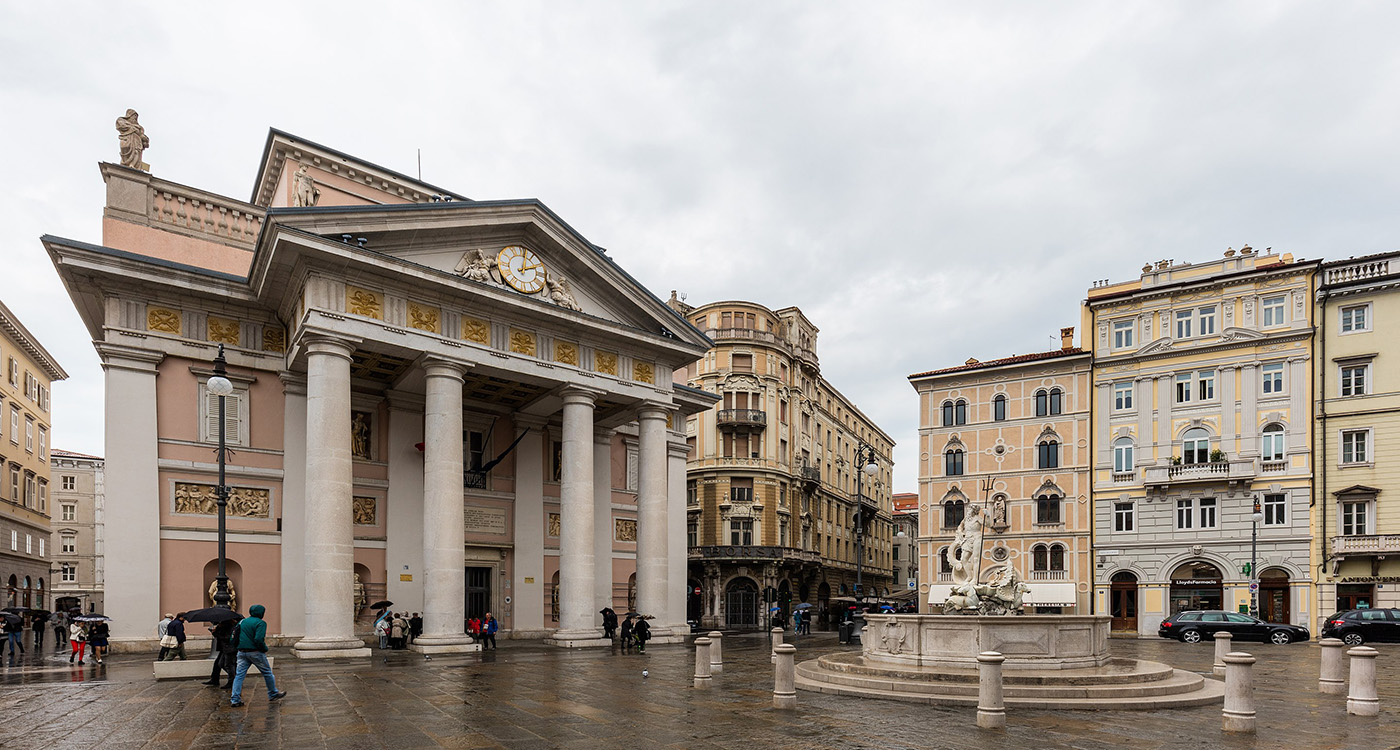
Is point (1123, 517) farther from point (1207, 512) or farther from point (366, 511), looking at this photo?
point (366, 511)

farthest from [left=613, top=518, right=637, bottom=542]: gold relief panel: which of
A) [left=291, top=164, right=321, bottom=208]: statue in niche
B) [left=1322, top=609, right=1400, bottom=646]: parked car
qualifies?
[left=1322, top=609, right=1400, bottom=646]: parked car

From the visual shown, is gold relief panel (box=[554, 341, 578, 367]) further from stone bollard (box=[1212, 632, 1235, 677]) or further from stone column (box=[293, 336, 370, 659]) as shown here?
stone bollard (box=[1212, 632, 1235, 677])

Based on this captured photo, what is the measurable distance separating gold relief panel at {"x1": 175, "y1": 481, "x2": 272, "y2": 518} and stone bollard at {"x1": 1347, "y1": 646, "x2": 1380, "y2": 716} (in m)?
25.5

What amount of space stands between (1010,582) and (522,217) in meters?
17.7

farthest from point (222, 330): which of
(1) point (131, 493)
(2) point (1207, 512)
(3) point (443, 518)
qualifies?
(2) point (1207, 512)

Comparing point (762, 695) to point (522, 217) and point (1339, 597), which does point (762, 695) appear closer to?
point (522, 217)

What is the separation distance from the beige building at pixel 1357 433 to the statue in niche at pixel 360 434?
137 feet

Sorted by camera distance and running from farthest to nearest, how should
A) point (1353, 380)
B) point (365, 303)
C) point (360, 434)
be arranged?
point (1353, 380) < point (360, 434) < point (365, 303)

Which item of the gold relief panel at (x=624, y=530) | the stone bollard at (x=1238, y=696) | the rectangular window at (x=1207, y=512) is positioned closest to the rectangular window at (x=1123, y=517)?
the rectangular window at (x=1207, y=512)

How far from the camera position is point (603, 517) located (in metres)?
36.4

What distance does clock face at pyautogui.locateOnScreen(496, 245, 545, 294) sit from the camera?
28.8 meters

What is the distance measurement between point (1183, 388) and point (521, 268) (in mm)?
36403

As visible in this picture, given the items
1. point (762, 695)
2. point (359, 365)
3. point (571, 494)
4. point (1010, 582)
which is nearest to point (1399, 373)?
point (1010, 582)

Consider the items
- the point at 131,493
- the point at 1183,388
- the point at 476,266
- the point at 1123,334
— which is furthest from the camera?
the point at 1123,334
